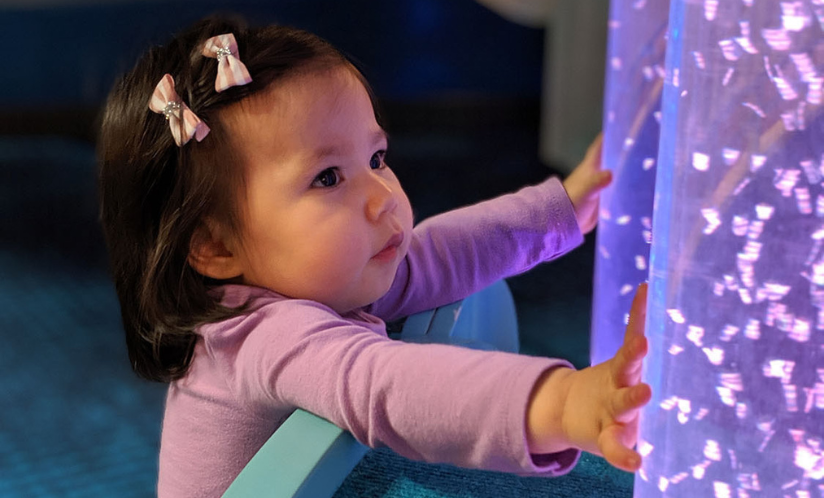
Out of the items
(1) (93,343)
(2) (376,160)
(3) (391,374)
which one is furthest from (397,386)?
(1) (93,343)

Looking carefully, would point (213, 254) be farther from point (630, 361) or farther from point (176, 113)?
point (630, 361)

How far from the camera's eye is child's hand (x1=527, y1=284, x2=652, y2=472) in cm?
39

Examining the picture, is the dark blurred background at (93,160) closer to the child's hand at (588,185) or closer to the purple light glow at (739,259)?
the child's hand at (588,185)

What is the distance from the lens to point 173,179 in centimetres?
62

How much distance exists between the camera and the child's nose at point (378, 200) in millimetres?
607

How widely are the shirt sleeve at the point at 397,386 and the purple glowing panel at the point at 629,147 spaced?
31 centimetres

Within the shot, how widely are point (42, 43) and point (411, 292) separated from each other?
2.26 metres

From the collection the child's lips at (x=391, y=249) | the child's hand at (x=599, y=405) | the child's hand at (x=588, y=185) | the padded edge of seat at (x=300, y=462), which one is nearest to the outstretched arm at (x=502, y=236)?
the child's hand at (x=588, y=185)

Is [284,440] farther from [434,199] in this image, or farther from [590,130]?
[590,130]

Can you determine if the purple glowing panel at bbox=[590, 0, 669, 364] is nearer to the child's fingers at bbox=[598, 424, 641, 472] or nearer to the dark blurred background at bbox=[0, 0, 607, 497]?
the child's fingers at bbox=[598, 424, 641, 472]

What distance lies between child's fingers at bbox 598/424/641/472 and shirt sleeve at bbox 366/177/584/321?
0.38 m

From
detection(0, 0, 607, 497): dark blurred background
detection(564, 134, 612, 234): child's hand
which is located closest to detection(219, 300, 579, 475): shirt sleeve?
detection(564, 134, 612, 234): child's hand

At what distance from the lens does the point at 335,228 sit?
1.96 ft

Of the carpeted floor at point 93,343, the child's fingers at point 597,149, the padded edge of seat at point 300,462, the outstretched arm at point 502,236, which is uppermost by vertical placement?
the child's fingers at point 597,149
